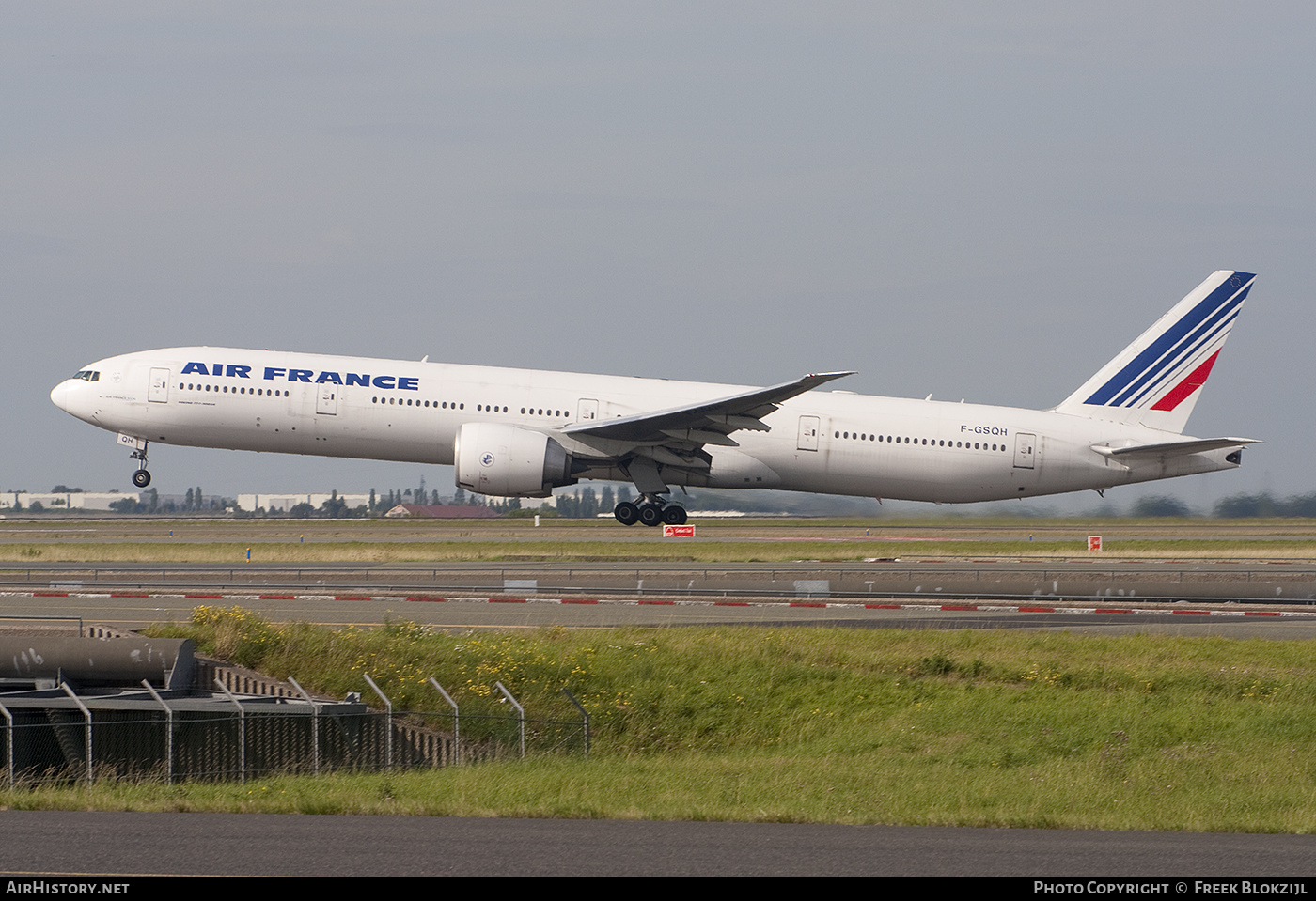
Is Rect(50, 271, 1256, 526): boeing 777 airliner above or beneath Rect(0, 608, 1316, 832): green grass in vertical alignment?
above

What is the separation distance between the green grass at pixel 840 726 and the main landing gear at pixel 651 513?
57.1ft

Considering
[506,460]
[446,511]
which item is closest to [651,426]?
[506,460]

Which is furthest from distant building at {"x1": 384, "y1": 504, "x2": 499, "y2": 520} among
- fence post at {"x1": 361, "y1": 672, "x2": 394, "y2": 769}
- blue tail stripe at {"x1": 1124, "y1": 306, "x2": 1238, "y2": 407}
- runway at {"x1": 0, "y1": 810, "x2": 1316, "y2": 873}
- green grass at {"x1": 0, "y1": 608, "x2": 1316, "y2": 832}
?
runway at {"x1": 0, "y1": 810, "x2": 1316, "y2": 873}

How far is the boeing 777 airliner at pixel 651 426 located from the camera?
128 feet

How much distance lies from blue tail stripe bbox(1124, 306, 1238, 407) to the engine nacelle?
1922cm

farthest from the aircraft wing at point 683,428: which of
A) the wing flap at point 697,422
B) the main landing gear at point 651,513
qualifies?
the main landing gear at point 651,513

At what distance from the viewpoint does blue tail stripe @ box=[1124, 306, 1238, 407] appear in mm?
44000

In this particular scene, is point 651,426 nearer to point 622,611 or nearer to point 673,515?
point 673,515

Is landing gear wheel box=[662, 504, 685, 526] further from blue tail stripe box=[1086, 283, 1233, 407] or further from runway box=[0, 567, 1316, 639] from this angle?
blue tail stripe box=[1086, 283, 1233, 407]

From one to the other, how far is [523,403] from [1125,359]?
19.8 metres

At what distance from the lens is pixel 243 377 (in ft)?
129

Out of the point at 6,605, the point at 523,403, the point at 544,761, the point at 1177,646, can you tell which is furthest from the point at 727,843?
the point at 523,403

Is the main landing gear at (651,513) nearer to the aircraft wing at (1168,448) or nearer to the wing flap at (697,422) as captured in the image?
the wing flap at (697,422)

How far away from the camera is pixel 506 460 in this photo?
126ft
